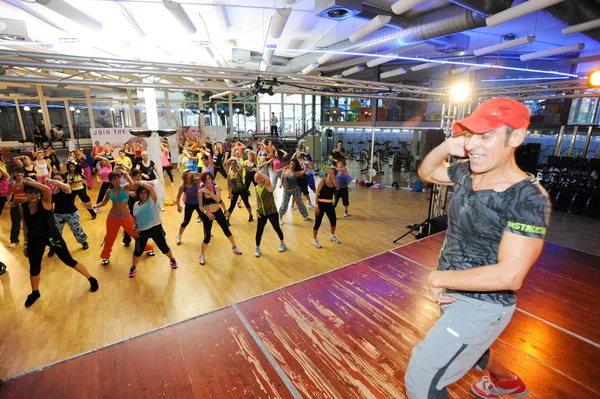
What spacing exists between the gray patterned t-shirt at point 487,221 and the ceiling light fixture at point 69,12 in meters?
6.15

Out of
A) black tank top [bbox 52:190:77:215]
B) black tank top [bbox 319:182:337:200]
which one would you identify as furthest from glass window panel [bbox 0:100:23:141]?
black tank top [bbox 319:182:337:200]

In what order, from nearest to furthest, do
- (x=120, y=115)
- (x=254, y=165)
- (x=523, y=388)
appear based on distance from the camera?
(x=523, y=388), (x=254, y=165), (x=120, y=115)

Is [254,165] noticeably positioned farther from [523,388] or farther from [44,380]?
[523,388]

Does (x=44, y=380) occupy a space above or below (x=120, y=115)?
below

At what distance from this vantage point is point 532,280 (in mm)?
3285

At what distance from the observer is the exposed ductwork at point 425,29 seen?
5.63 meters

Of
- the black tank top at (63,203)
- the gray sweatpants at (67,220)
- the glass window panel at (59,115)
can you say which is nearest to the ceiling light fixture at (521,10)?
the black tank top at (63,203)

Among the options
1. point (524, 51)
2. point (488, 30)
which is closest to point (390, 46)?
point (488, 30)

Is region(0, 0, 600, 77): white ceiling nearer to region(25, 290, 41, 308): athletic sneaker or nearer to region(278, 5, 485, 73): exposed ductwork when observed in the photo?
region(278, 5, 485, 73): exposed ductwork

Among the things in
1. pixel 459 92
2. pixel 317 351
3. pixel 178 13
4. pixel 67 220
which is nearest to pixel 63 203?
pixel 67 220

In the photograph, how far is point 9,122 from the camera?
12891mm

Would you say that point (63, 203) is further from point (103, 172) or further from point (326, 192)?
point (326, 192)

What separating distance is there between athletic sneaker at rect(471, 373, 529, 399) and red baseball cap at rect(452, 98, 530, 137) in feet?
5.23

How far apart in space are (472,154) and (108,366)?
2.72 m
